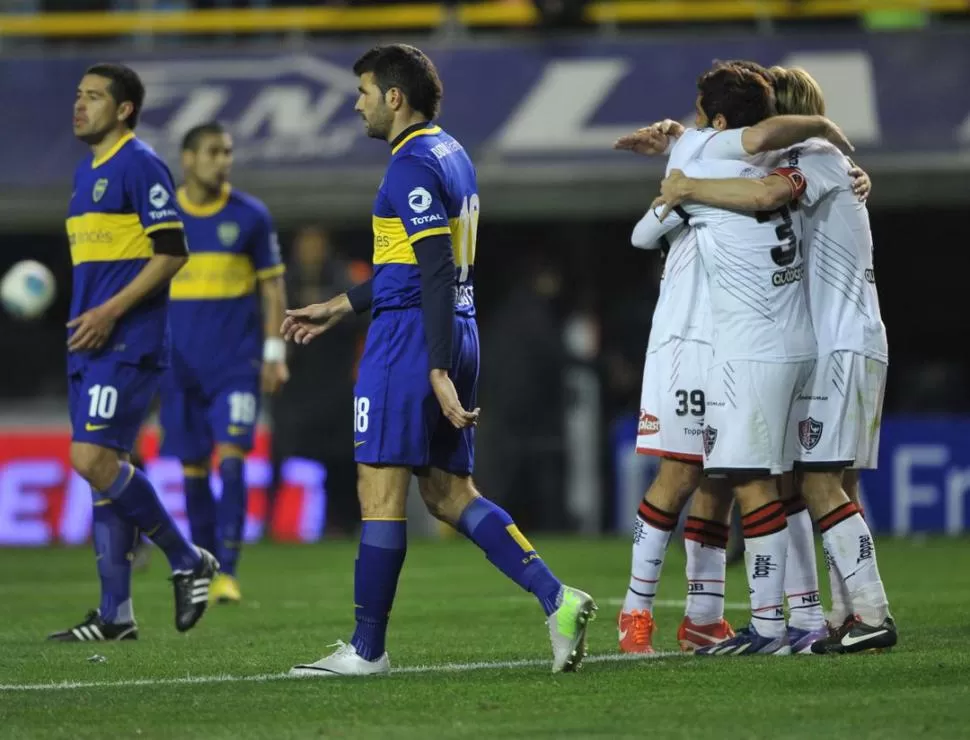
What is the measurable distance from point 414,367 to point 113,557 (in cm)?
252

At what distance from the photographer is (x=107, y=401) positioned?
790cm

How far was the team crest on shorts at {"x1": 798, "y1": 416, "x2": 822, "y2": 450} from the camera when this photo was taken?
6.81m

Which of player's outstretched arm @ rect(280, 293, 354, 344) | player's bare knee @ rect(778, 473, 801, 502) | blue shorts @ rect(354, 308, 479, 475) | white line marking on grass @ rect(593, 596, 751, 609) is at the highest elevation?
player's outstretched arm @ rect(280, 293, 354, 344)

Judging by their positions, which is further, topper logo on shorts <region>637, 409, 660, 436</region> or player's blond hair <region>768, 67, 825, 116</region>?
topper logo on shorts <region>637, 409, 660, 436</region>

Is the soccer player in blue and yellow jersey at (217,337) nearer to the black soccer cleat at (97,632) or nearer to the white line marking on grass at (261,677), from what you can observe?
the black soccer cleat at (97,632)

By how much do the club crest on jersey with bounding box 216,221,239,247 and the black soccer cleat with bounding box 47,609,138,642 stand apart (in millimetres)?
2900

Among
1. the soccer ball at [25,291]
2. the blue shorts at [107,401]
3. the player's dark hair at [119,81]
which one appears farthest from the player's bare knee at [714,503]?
the soccer ball at [25,291]

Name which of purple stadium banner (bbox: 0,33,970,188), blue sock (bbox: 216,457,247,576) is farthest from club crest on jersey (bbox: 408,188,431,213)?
purple stadium banner (bbox: 0,33,970,188)

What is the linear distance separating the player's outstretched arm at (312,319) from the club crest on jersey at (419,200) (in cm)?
46

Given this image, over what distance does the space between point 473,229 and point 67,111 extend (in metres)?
11.3

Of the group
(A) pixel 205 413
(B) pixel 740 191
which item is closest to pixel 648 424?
(B) pixel 740 191

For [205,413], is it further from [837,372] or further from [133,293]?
[837,372]

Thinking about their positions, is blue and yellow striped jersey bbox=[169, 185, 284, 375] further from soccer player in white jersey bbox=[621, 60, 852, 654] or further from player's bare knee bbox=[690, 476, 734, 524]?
soccer player in white jersey bbox=[621, 60, 852, 654]

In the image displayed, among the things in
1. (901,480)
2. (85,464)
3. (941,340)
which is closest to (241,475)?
(85,464)
